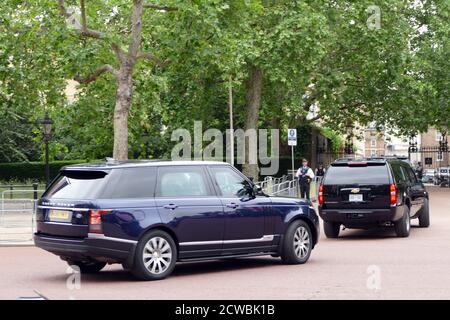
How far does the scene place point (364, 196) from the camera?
840 inches

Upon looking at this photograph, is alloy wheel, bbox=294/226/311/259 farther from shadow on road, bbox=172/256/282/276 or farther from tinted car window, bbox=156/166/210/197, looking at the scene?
tinted car window, bbox=156/166/210/197

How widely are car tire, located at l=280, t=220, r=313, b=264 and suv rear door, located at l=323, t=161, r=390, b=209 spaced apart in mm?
5264

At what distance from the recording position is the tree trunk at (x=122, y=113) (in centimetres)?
2845

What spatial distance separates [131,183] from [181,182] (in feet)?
3.05

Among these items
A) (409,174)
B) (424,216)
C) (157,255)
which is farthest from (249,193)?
(424,216)

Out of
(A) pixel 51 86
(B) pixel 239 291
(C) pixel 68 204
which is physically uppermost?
(A) pixel 51 86

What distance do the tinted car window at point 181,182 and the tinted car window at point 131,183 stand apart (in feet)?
0.51

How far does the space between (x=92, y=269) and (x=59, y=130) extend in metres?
24.1

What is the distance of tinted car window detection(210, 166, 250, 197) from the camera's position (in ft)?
49.5

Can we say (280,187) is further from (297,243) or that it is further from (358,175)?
(297,243)

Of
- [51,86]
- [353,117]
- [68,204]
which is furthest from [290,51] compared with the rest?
[68,204]

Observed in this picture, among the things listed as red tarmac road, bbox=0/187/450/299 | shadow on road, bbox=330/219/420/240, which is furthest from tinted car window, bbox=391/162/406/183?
red tarmac road, bbox=0/187/450/299

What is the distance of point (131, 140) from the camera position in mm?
39188

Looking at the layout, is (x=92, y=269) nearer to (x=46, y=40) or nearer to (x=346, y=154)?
(x=46, y=40)
